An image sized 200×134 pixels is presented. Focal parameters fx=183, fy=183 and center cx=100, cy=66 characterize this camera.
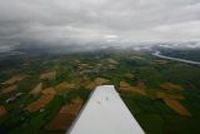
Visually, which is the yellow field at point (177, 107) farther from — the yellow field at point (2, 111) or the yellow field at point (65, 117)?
the yellow field at point (2, 111)

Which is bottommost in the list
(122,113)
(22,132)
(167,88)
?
(167,88)

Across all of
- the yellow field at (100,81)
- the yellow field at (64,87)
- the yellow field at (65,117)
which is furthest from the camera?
the yellow field at (100,81)

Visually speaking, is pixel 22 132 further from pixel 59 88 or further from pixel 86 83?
pixel 86 83

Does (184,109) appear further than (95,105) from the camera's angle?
Yes

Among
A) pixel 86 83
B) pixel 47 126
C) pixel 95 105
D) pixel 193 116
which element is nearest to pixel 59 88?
pixel 86 83

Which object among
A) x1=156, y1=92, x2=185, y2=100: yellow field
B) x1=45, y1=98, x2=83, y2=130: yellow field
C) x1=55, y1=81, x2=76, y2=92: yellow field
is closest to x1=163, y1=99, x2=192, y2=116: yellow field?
x1=156, y1=92, x2=185, y2=100: yellow field

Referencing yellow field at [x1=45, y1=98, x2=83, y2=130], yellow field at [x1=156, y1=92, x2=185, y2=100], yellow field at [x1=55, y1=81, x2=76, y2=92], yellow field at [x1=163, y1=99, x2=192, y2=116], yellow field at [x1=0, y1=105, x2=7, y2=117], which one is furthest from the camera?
yellow field at [x1=55, y1=81, x2=76, y2=92]

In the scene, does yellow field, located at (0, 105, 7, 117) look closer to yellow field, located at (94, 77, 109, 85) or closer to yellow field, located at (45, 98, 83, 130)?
yellow field, located at (45, 98, 83, 130)

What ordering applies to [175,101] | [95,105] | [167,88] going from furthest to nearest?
[167,88] → [175,101] → [95,105]

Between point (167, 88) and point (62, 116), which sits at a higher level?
point (62, 116)

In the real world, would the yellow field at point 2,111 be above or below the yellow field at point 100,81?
above

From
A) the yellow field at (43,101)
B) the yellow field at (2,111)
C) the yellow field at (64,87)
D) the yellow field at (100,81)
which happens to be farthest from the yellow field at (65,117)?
the yellow field at (100,81)
